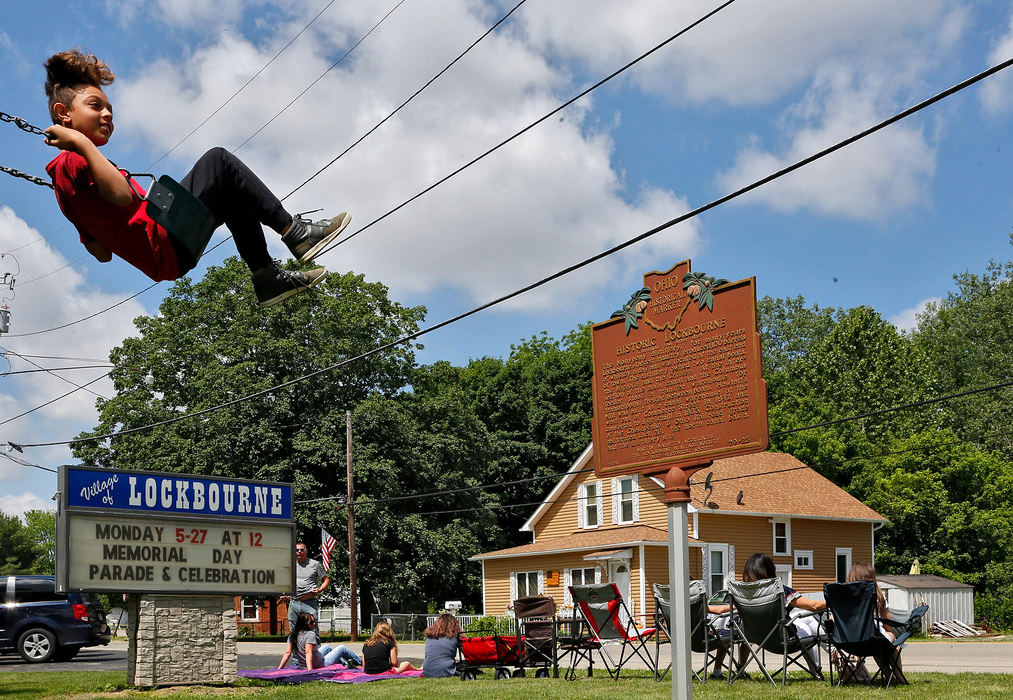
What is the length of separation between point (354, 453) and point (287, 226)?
3326cm

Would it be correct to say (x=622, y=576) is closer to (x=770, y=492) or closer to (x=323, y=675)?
(x=770, y=492)

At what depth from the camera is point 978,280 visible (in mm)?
61562

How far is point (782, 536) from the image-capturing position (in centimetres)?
3753

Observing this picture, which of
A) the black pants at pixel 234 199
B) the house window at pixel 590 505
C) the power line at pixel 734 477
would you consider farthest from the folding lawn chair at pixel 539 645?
the house window at pixel 590 505

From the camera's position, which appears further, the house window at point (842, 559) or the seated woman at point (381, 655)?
the house window at point (842, 559)

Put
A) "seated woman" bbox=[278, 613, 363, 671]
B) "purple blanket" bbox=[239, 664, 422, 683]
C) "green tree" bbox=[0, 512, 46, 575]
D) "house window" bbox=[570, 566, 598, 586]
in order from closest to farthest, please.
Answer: "purple blanket" bbox=[239, 664, 422, 683], "seated woman" bbox=[278, 613, 363, 671], "house window" bbox=[570, 566, 598, 586], "green tree" bbox=[0, 512, 46, 575]

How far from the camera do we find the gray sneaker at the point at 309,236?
16.6ft

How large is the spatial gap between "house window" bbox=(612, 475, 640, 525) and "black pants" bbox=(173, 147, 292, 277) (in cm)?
3313

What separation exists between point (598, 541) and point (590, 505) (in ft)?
9.28

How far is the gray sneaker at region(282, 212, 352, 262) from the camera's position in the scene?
5.07 metres

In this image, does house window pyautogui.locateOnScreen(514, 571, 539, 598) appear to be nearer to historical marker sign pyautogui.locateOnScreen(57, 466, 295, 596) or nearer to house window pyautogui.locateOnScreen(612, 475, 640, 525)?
house window pyautogui.locateOnScreen(612, 475, 640, 525)

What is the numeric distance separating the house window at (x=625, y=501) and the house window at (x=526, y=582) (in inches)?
162

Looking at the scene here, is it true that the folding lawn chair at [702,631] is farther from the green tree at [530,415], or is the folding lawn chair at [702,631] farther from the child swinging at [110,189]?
the green tree at [530,415]

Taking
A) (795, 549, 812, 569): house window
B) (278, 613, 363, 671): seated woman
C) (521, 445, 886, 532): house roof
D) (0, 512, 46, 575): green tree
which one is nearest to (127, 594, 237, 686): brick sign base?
(278, 613, 363, 671): seated woman
